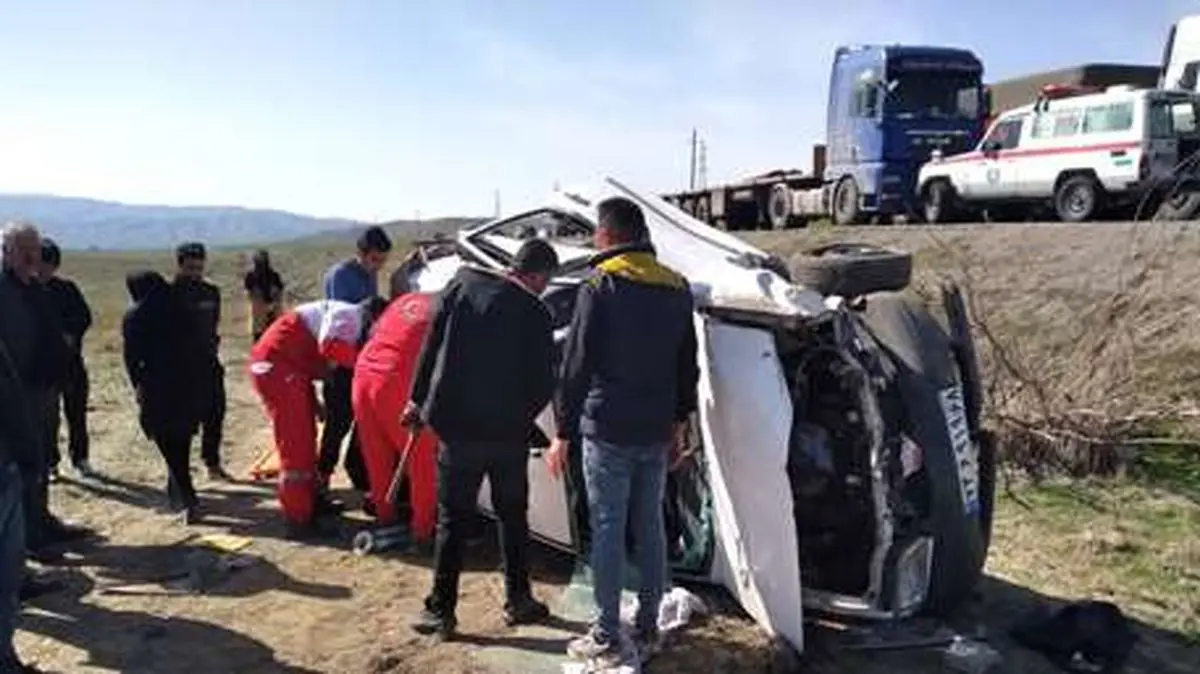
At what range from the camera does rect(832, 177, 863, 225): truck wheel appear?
20281mm

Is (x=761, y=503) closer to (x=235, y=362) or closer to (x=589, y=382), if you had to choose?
(x=589, y=382)

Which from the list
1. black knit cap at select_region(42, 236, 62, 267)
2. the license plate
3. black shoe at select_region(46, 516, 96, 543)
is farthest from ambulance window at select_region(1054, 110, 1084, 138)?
black shoe at select_region(46, 516, 96, 543)

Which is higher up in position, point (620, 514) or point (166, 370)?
point (166, 370)

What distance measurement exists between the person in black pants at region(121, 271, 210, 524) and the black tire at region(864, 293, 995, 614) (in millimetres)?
3905

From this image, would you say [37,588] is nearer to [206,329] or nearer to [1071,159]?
[206,329]

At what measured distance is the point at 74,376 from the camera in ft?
26.9

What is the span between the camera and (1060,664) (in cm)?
509

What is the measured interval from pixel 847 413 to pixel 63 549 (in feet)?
13.9

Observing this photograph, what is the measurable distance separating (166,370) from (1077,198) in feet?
45.3

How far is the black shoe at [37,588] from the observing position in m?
5.73

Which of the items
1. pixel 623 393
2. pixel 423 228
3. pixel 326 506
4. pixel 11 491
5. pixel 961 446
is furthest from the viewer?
pixel 423 228

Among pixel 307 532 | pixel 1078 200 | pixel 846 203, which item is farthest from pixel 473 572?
pixel 846 203

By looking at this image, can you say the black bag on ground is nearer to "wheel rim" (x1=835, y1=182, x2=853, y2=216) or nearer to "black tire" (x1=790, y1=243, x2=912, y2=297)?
"black tire" (x1=790, y1=243, x2=912, y2=297)

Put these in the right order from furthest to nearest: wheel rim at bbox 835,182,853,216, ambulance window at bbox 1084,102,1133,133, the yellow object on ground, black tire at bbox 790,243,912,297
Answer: wheel rim at bbox 835,182,853,216, ambulance window at bbox 1084,102,1133,133, the yellow object on ground, black tire at bbox 790,243,912,297
